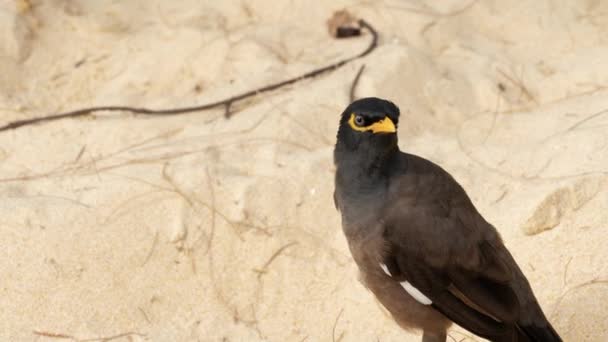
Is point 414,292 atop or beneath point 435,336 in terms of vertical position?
atop

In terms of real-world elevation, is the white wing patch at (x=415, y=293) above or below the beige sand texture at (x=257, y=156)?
below

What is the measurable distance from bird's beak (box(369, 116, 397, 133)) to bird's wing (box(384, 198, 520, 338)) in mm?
277

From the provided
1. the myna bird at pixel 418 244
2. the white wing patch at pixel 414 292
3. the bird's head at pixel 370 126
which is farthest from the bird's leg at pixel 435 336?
the bird's head at pixel 370 126

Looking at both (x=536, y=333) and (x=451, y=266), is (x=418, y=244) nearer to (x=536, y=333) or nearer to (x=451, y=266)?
(x=451, y=266)

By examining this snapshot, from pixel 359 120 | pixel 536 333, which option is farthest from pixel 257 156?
pixel 536 333

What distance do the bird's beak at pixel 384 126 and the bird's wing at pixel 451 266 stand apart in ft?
0.91

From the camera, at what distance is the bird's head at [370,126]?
3248mm

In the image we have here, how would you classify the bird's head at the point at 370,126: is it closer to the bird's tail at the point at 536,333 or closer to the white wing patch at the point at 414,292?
the white wing patch at the point at 414,292

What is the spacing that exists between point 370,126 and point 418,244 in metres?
0.44

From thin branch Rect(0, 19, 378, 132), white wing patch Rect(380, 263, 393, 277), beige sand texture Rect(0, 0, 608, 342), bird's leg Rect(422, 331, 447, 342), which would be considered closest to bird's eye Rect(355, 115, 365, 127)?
white wing patch Rect(380, 263, 393, 277)

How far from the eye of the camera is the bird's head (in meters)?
3.25

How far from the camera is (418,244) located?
10.9 feet

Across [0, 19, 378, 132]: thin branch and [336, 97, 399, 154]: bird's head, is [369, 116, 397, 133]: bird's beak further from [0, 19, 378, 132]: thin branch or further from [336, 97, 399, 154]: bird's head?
[0, 19, 378, 132]: thin branch

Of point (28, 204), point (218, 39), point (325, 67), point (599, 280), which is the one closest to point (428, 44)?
point (325, 67)
